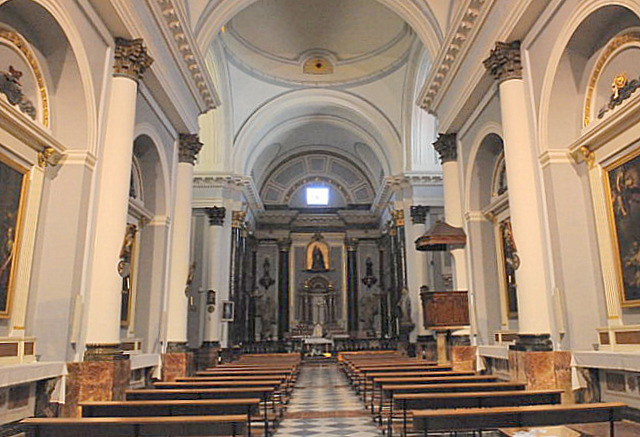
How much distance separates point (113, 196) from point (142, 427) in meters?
4.04

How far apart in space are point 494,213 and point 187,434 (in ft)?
24.8

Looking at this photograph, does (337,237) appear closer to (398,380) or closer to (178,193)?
(178,193)

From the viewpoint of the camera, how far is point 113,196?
705cm

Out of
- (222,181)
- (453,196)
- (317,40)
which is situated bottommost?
(453,196)

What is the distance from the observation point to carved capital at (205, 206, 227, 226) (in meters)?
16.5

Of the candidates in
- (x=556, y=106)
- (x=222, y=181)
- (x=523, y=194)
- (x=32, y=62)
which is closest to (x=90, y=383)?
(x=32, y=62)

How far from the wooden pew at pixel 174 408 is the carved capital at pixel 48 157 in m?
3.18

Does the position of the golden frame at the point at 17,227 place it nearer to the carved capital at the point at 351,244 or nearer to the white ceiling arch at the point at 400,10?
the white ceiling arch at the point at 400,10

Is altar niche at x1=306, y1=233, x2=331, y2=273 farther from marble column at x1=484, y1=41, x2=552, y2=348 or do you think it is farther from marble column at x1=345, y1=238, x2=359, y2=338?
marble column at x1=484, y1=41, x2=552, y2=348

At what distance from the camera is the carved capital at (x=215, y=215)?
648 inches

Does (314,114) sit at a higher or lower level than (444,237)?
higher

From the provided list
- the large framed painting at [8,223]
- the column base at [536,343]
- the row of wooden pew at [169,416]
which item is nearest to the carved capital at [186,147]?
the large framed painting at [8,223]

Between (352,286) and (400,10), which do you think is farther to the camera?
(352,286)

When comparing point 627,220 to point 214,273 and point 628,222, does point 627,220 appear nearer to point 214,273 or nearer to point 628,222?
point 628,222
